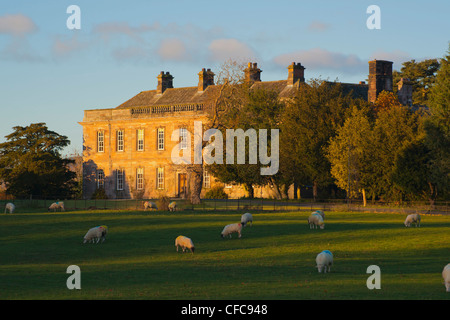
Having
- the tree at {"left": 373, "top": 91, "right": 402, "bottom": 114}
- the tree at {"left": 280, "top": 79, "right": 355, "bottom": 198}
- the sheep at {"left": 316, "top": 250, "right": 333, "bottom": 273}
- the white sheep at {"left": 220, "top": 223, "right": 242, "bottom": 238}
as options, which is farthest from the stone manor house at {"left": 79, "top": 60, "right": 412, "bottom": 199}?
the sheep at {"left": 316, "top": 250, "right": 333, "bottom": 273}

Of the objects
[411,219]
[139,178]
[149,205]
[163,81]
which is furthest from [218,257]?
[163,81]

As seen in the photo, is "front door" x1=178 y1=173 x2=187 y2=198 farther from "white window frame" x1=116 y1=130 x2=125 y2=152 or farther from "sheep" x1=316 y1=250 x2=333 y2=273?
"sheep" x1=316 y1=250 x2=333 y2=273

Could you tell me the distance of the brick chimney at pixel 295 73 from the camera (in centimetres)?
8844

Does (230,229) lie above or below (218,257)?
above

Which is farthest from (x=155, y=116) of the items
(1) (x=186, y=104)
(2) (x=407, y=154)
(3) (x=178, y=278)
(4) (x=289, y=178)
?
(3) (x=178, y=278)

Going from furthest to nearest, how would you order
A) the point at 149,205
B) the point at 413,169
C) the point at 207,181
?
the point at 207,181
the point at 413,169
the point at 149,205

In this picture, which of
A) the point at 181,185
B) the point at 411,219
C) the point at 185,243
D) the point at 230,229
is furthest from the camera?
the point at 181,185

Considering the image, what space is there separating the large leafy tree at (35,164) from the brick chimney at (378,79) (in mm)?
37009

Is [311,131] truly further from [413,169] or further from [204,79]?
[204,79]

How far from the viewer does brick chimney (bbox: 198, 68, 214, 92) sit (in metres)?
97.1

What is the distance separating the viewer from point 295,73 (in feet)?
291

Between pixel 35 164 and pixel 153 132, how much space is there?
17283mm
